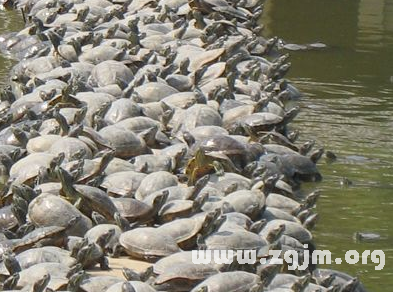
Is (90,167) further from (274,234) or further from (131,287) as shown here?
(131,287)

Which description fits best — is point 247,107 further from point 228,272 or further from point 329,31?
point 329,31

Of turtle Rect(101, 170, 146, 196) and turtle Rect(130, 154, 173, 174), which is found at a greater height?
turtle Rect(101, 170, 146, 196)

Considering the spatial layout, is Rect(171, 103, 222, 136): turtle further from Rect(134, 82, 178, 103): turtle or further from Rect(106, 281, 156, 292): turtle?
Rect(106, 281, 156, 292): turtle

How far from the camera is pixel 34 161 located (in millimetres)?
8117

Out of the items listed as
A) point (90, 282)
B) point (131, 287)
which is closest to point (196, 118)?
point (90, 282)

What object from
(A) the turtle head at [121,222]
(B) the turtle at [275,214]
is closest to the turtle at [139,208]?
(A) the turtle head at [121,222]

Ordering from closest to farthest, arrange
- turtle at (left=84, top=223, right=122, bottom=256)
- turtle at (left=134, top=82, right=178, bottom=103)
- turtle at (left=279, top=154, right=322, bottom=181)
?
turtle at (left=84, top=223, right=122, bottom=256) < turtle at (left=279, top=154, right=322, bottom=181) < turtle at (left=134, top=82, right=178, bottom=103)

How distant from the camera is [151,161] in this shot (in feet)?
27.5

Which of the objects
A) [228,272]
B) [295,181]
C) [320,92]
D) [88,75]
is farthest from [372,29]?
[228,272]

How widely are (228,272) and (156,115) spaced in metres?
4.03

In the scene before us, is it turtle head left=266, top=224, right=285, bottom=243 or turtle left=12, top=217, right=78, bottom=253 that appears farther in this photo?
turtle head left=266, top=224, right=285, bottom=243

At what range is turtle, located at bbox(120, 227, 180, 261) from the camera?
6508 millimetres

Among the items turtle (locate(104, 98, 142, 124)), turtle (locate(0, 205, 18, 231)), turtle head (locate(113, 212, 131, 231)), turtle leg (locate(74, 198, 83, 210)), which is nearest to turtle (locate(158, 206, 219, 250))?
turtle head (locate(113, 212, 131, 231))

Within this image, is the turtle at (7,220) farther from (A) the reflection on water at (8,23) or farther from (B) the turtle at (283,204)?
(A) the reflection on water at (8,23)
